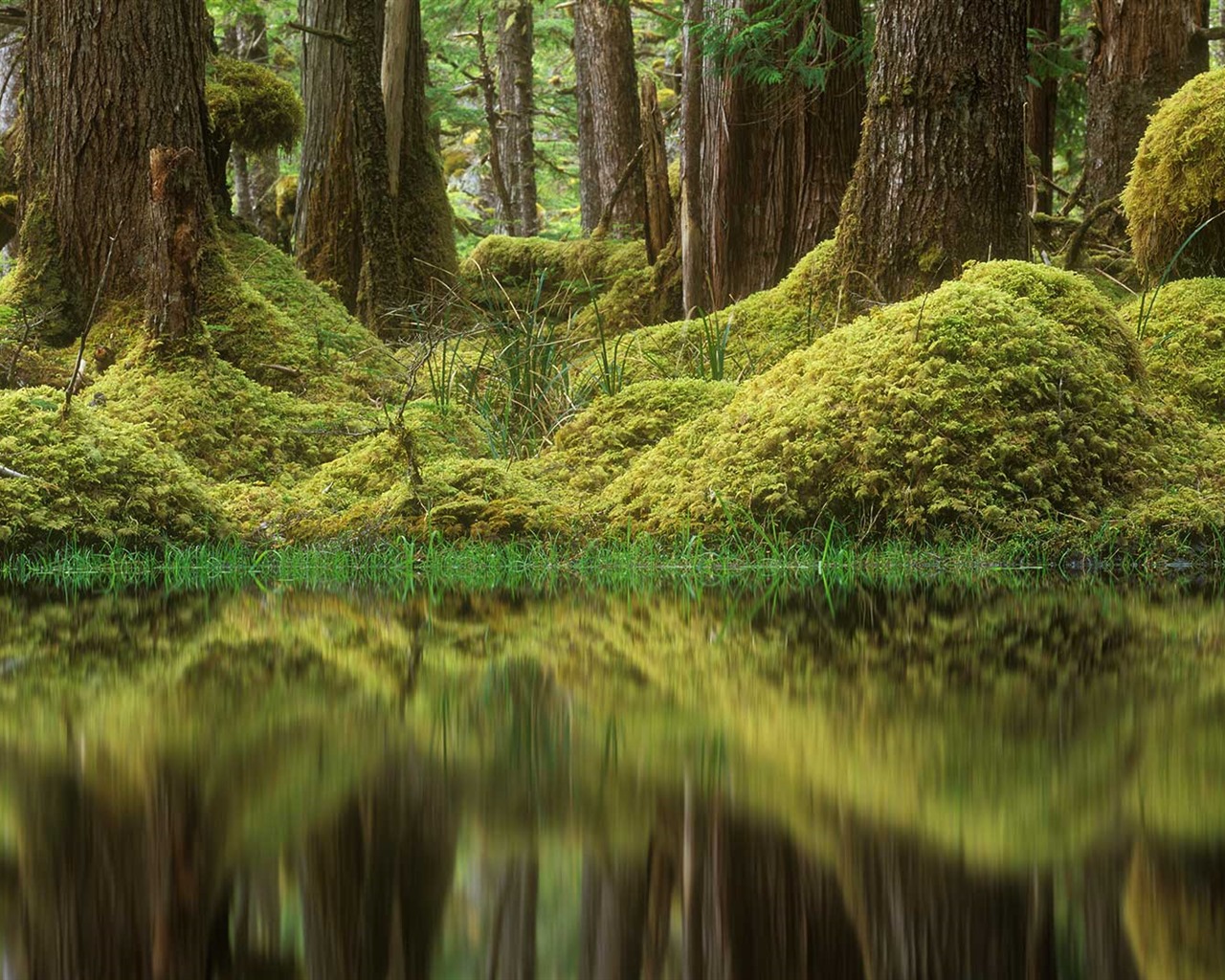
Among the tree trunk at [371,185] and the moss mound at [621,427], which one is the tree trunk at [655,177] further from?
the moss mound at [621,427]

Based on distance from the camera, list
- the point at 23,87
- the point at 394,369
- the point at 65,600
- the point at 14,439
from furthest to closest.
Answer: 1. the point at 394,369
2. the point at 23,87
3. the point at 14,439
4. the point at 65,600

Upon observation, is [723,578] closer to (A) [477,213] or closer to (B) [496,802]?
(B) [496,802]

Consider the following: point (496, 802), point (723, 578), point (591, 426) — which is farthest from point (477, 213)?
point (496, 802)

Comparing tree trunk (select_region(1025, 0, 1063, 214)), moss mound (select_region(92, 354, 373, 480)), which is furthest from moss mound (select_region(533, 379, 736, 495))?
tree trunk (select_region(1025, 0, 1063, 214))

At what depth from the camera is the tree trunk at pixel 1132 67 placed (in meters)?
8.95

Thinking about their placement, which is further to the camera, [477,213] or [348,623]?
[477,213]

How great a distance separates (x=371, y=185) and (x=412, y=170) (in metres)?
0.63

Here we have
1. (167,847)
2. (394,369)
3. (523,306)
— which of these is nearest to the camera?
(167,847)

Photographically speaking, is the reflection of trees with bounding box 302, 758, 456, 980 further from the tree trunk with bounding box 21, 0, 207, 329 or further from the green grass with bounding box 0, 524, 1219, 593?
the tree trunk with bounding box 21, 0, 207, 329

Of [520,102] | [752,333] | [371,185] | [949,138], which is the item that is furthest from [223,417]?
[520,102]

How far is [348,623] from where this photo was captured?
2.98m

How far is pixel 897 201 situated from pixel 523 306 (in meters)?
6.93

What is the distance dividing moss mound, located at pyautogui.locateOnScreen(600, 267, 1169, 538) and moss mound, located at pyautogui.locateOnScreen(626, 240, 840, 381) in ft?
4.62

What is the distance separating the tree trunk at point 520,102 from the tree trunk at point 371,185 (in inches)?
380
